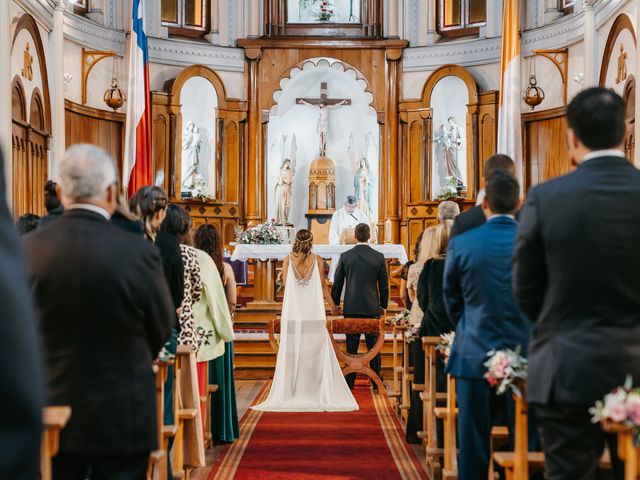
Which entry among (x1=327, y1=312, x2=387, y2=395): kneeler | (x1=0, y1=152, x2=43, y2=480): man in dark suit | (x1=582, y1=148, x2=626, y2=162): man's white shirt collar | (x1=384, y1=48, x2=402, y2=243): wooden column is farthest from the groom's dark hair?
(x1=0, y1=152, x2=43, y2=480): man in dark suit

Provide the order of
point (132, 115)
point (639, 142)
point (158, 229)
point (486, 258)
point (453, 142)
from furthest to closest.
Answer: point (453, 142)
point (132, 115)
point (639, 142)
point (158, 229)
point (486, 258)

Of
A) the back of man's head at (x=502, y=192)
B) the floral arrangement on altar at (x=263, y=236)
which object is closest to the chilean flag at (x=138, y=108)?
the floral arrangement on altar at (x=263, y=236)

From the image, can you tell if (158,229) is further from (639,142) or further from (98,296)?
(639,142)

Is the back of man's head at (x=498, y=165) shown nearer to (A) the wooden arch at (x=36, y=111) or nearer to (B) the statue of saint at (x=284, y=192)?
(A) the wooden arch at (x=36, y=111)

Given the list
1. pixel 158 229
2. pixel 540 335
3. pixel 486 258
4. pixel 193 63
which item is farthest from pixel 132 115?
pixel 540 335

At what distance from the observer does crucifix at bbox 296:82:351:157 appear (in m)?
16.4

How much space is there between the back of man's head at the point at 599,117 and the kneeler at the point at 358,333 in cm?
607

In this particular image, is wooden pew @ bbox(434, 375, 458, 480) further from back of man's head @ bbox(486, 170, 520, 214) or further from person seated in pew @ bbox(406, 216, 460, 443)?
back of man's head @ bbox(486, 170, 520, 214)

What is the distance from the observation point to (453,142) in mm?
15438

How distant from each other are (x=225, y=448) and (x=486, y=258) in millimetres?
3492

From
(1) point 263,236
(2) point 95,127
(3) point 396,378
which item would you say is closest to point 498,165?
(3) point 396,378

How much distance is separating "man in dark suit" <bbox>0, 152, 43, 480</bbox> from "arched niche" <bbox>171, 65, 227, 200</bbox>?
46.1ft

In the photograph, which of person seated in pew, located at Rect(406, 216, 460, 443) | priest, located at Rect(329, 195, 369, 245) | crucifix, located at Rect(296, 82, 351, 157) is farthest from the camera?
crucifix, located at Rect(296, 82, 351, 157)

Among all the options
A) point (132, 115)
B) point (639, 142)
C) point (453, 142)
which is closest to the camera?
point (639, 142)
